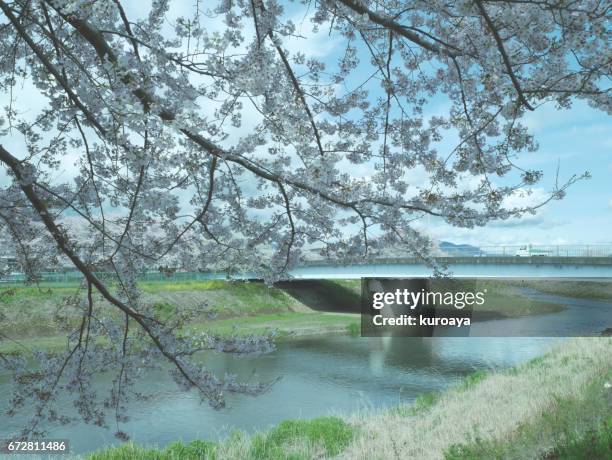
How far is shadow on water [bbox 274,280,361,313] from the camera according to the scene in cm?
4100

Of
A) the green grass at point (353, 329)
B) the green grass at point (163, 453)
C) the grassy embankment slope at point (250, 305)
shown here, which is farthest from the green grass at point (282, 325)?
the green grass at point (163, 453)

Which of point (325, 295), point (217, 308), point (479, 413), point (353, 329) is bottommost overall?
point (353, 329)

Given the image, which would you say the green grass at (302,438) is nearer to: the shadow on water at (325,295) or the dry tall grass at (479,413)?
the dry tall grass at (479,413)

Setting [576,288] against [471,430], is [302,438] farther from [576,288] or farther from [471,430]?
[576,288]

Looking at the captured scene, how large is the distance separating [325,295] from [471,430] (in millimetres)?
34417

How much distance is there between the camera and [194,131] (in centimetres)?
344

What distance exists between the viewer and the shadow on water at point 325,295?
41.0 meters

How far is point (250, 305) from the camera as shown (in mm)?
35000

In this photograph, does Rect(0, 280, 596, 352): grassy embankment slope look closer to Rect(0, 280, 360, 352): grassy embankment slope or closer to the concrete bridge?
Rect(0, 280, 360, 352): grassy embankment slope

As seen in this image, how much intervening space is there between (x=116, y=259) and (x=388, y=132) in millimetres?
3371

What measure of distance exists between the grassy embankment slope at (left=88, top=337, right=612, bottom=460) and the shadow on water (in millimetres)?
27363

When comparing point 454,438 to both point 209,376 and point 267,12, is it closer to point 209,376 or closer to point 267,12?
point 209,376

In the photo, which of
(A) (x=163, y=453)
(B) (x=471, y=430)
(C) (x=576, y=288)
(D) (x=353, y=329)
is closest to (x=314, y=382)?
(A) (x=163, y=453)

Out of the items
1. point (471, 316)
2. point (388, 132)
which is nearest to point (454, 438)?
point (388, 132)
